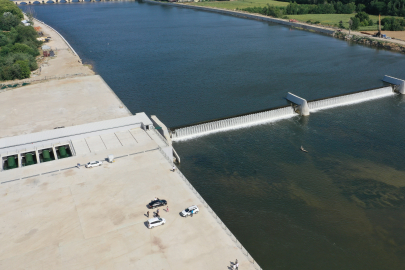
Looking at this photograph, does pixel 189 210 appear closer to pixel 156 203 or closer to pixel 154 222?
pixel 156 203

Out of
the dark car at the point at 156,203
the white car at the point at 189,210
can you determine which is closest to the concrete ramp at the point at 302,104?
the white car at the point at 189,210

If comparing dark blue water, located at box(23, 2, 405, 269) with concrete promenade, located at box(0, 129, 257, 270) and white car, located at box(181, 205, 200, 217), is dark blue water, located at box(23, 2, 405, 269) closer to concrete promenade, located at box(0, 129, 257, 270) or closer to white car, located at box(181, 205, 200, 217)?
white car, located at box(181, 205, 200, 217)

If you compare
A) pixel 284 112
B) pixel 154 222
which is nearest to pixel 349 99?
pixel 284 112

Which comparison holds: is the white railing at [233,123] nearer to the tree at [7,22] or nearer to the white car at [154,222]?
the white car at [154,222]

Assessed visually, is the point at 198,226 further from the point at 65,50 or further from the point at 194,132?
the point at 65,50

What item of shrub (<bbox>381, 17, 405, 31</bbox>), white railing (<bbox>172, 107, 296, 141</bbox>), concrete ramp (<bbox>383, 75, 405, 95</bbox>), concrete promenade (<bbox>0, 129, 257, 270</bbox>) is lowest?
concrete promenade (<bbox>0, 129, 257, 270</bbox>)

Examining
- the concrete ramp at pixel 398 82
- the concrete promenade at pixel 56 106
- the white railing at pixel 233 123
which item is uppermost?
the concrete ramp at pixel 398 82

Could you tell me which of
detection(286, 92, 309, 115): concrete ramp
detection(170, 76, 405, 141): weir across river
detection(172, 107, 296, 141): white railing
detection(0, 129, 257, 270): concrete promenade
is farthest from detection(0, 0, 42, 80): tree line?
detection(286, 92, 309, 115): concrete ramp
